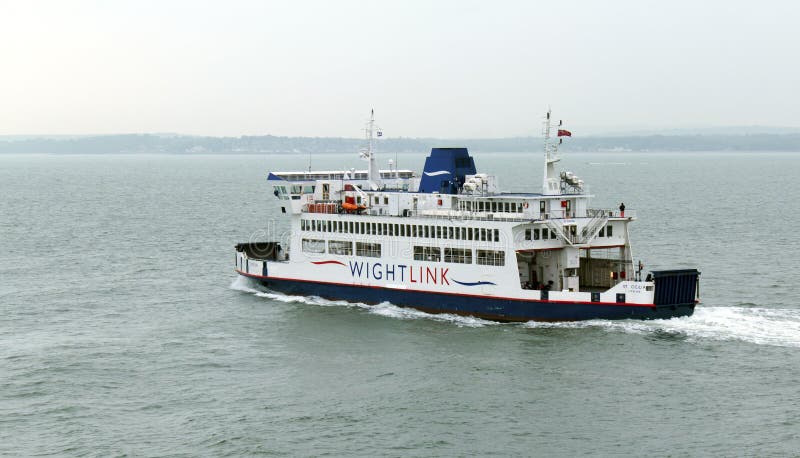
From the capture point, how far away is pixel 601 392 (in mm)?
35906

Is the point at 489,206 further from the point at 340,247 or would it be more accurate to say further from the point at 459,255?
the point at 340,247

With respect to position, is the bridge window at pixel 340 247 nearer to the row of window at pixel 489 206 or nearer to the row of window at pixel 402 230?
the row of window at pixel 402 230

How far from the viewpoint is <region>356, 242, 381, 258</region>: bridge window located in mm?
51750

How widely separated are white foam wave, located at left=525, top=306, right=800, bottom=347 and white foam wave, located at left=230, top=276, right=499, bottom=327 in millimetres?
3258

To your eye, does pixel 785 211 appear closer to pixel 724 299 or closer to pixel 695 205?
pixel 695 205

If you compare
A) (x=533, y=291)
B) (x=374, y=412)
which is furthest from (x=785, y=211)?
(x=374, y=412)

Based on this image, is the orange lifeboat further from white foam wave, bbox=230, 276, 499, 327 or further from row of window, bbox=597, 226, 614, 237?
row of window, bbox=597, 226, 614, 237

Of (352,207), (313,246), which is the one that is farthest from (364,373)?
(313,246)

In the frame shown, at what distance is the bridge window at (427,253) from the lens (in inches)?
1943

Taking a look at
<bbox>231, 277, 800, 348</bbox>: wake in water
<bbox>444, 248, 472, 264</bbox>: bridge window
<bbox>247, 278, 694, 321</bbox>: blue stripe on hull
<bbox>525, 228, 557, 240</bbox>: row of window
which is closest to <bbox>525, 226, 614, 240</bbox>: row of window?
<bbox>525, 228, 557, 240</bbox>: row of window

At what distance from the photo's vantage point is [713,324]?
44906 mm

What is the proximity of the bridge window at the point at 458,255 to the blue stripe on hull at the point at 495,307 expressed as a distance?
178cm

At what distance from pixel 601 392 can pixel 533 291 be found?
10635 mm

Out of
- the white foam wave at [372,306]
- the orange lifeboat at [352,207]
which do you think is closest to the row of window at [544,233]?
the white foam wave at [372,306]
